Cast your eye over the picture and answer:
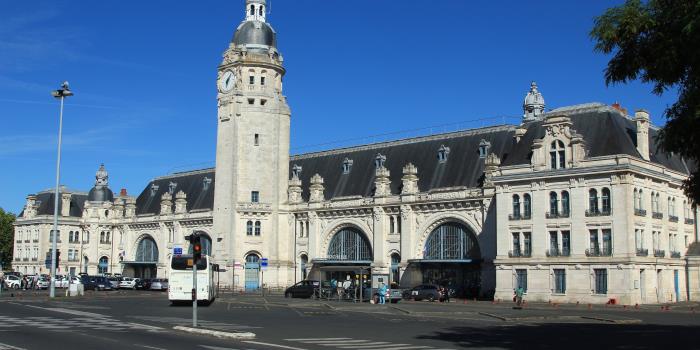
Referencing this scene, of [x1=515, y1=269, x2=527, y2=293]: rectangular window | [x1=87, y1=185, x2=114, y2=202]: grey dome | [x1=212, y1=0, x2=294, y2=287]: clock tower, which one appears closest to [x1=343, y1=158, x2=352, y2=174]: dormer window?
[x1=212, y1=0, x2=294, y2=287]: clock tower

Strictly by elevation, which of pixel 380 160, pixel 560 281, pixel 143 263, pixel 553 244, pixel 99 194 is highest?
pixel 380 160

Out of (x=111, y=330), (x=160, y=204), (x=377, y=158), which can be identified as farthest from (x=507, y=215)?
(x=160, y=204)

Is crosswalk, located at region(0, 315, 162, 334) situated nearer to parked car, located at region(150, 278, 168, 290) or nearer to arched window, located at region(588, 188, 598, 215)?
arched window, located at region(588, 188, 598, 215)

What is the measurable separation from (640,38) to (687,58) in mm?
1303

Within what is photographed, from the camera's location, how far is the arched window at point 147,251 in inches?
3804

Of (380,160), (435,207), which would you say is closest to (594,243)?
(435,207)

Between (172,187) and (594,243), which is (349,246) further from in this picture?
(172,187)

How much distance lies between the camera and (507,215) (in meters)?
61.1

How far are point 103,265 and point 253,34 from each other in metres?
42.2

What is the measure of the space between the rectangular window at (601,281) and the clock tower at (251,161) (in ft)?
116

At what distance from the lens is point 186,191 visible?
97.9 meters

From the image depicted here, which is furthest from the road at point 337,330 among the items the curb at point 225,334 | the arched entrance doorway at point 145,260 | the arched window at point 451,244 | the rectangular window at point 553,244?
the arched entrance doorway at point 145,260

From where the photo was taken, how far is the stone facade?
186 ft

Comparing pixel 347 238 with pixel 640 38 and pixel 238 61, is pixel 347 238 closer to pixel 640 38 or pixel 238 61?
pixel 238 61
